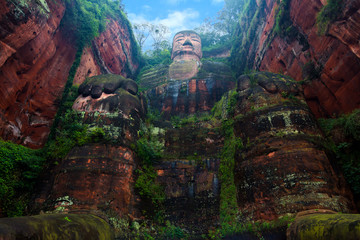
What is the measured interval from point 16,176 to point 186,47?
2390 centimetres

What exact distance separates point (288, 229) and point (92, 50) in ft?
53.2

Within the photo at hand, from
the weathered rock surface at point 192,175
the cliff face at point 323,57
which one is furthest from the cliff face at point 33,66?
the cliff face at point 323,57

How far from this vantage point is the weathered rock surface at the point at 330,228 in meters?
4.12

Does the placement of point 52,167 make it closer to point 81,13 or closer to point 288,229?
point 288,229

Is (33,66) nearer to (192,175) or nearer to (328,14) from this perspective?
(192,175)

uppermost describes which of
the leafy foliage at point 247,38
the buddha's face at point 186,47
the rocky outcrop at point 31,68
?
the buddha's face at point 186,47

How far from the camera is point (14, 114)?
11.3 metres

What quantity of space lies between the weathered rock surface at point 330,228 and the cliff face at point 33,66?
39.2 feet

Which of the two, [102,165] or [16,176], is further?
[102,165]

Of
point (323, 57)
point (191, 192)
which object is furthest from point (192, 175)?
point (323, 57)

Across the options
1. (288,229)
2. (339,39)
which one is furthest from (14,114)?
(339,39)

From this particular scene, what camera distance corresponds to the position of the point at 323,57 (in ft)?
36.8

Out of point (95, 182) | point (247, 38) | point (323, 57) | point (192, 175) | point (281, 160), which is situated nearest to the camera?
point (95, 182)

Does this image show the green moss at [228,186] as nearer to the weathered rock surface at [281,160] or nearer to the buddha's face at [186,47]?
the weathered rock surface at [281,160]
